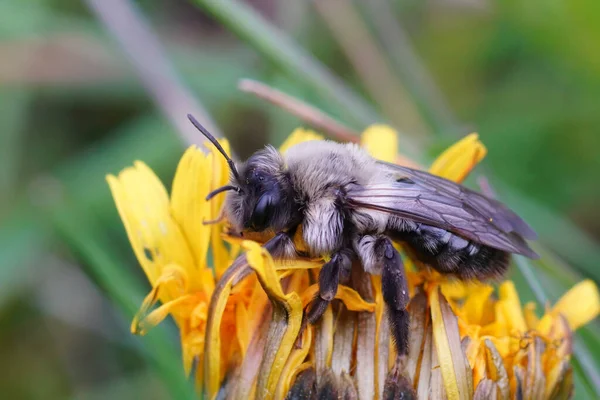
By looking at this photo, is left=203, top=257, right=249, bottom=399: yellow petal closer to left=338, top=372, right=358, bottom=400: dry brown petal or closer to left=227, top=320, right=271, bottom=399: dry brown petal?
left=227, top=320, right=271, bottom=399: dry brown petal

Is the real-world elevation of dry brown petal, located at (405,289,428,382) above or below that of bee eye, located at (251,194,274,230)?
below

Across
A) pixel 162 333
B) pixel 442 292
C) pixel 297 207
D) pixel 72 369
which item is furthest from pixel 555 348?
pixel 72 369

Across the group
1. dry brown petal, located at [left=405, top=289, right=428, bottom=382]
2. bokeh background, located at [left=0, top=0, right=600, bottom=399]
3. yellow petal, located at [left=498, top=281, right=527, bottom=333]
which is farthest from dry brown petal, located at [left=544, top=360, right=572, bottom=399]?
bokeh background, located at [left=0, top=0, right=600, bottom=399]

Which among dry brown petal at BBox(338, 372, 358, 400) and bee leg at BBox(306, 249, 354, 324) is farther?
bee leg at BBox(306, 249, 354, 324)

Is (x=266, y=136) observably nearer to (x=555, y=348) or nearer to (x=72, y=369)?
(x=72, y=369)

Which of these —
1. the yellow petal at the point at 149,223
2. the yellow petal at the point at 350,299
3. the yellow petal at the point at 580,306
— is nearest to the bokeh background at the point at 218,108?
the yellow petal at the point at 580,306
